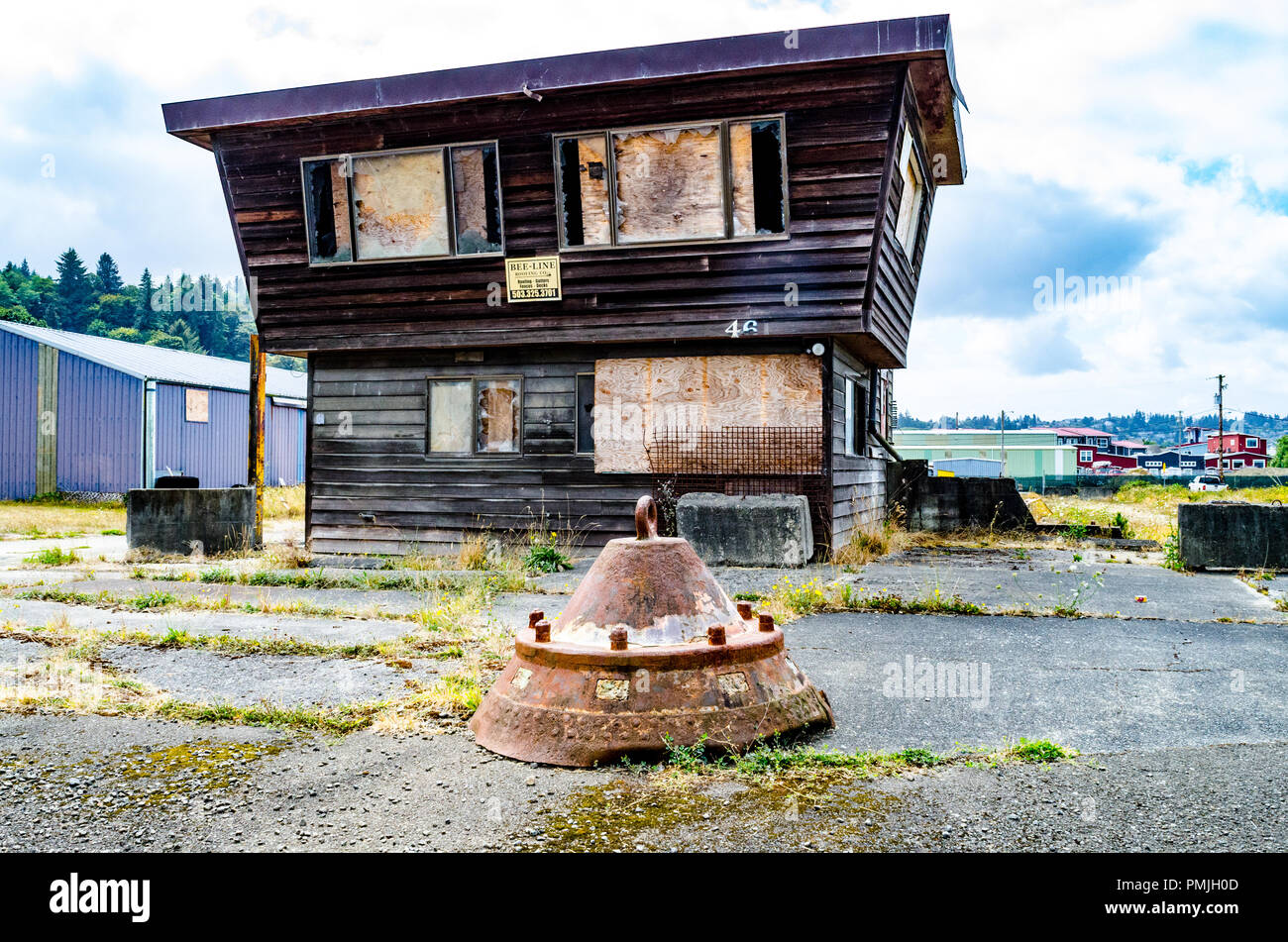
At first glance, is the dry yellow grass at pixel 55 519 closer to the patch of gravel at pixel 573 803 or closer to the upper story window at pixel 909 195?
the upper story window at pixel 909 195

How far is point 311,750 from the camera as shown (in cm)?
369

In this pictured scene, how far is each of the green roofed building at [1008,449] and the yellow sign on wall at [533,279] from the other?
57.9 metres

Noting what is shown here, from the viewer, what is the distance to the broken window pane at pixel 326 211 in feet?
40.4

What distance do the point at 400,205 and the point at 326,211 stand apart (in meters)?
1.10

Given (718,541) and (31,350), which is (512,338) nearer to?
(718,541)

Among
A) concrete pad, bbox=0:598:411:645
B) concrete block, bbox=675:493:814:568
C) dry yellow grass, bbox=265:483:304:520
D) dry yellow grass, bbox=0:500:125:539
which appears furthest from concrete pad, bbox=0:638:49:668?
dry yellow grass, bbox=265:483:304:520

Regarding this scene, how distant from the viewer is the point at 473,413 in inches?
493

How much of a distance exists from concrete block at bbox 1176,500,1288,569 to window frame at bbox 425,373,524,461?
25.7 feet

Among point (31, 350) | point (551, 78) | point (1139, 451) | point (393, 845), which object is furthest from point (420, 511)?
point (1139, 451)

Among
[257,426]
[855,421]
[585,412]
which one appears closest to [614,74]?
[585,412]

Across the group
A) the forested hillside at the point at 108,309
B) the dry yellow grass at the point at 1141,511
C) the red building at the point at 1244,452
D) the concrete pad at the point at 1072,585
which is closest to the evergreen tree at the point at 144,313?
the forested hillside at the point at 108,309

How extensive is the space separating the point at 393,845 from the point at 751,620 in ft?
6.46

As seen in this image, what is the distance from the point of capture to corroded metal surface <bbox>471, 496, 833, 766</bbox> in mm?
3488

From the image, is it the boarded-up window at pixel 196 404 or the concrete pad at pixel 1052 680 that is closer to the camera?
the concrete pad at pixel 1052 680
